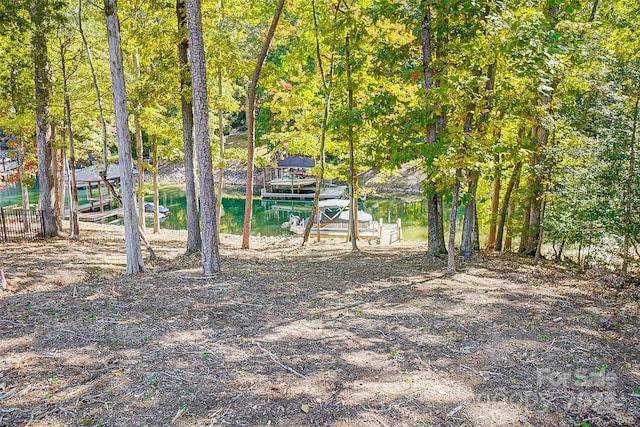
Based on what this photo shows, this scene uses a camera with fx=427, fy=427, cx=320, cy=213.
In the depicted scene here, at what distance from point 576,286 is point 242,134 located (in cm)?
4181

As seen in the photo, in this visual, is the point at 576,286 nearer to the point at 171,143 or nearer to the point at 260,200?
the point at 171,143

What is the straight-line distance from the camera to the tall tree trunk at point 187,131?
8875 mm

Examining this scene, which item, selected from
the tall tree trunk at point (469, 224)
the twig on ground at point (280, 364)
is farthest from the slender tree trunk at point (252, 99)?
the twig on ground at point (280, 364)

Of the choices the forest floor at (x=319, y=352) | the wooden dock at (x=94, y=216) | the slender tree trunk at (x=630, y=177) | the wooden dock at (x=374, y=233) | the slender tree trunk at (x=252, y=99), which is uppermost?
the slender tree trunk at (x=252, y=99)

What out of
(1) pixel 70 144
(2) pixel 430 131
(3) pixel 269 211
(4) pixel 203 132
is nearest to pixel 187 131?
(4) pixel 203 132

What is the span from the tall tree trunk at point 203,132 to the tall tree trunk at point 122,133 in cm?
141

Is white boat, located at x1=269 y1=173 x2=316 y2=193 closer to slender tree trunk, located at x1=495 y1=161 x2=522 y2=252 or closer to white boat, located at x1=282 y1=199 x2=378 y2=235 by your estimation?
white boat, located at x1=282 y1=199 x2=378 y2=235

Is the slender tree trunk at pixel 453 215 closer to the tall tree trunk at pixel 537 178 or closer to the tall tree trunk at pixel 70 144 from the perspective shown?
the tall tree trunk at pixel 537 178

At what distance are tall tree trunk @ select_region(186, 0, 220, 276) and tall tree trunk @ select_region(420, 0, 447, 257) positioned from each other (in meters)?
3.41

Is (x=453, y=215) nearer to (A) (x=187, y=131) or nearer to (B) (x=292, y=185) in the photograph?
(A) (x=187, y=131)

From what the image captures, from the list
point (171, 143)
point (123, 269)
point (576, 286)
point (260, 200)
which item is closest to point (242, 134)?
point (260, 200)

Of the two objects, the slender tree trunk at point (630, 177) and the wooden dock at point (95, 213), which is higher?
the slender tree trunk at point (630, 177)

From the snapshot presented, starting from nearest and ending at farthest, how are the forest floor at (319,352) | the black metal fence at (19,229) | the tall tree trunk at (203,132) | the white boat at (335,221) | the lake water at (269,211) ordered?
1. the forest floor at (319,352)
2. the tall tree trunk at (203,132)
3. the black metal fence at (19,229)
4. the white boat at (335,221)
5. the lake water at (269,211)

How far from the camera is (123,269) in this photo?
884 cm
